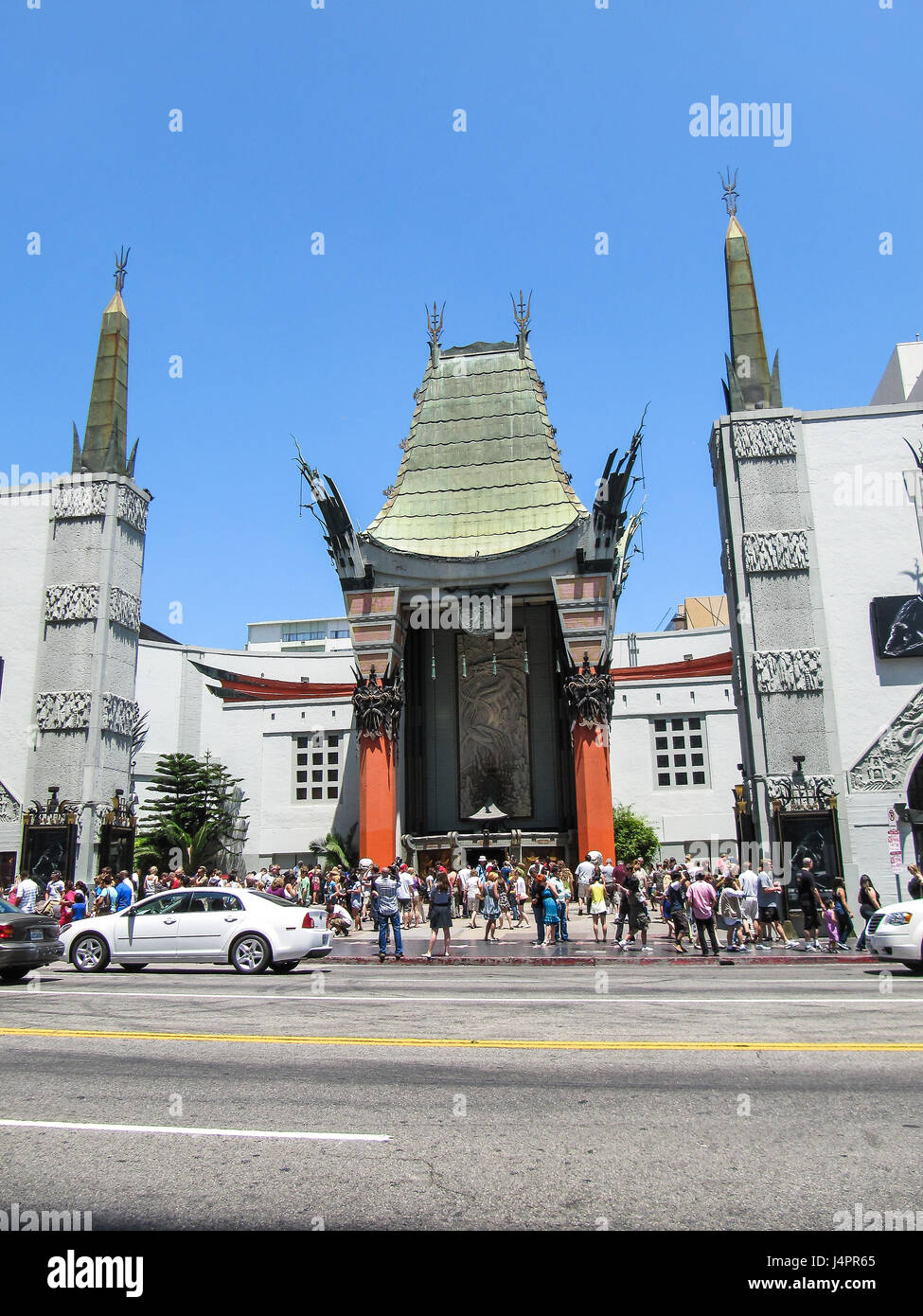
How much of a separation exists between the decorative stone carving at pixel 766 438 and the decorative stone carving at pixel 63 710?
21.1m

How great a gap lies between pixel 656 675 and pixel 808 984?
3614cm

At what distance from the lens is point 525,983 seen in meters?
13.9

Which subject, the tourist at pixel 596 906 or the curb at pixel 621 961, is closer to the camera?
the curb at pixel 621 961

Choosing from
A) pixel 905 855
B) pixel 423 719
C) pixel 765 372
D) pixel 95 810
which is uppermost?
pixel 765 372

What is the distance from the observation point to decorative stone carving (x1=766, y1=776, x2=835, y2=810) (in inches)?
980

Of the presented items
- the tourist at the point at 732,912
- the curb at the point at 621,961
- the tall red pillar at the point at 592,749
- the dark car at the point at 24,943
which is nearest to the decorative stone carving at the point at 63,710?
the curb at the point at 621,961

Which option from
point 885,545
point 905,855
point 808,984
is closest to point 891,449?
point 885,545

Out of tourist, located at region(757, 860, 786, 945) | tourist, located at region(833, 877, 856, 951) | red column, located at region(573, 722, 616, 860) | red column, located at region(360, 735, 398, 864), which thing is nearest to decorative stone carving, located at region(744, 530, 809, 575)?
tourist, located at region(757, 860, 786, 945)

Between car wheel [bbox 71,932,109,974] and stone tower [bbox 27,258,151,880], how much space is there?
14222 mm

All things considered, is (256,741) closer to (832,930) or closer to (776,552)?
(776,552)

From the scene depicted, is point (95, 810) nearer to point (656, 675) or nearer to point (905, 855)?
point (905, 855)

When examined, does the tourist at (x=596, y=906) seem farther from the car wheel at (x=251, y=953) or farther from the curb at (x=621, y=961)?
the car wheel at (x=251, y=953)

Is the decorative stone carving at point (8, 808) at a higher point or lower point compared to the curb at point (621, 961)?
higher

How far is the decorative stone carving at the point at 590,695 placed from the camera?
131 ft
